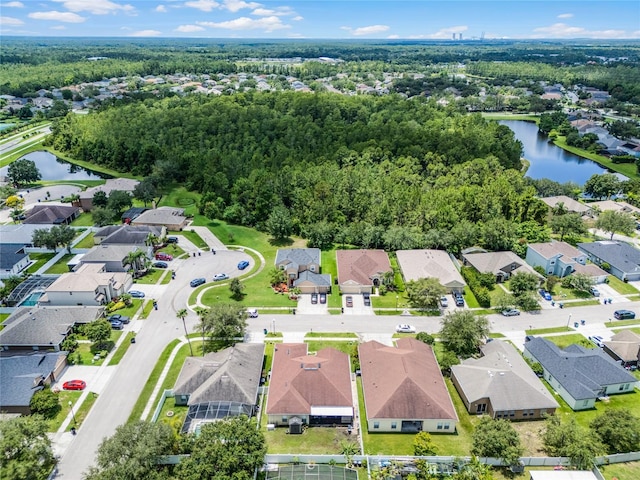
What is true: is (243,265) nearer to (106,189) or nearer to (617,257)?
(106,189)

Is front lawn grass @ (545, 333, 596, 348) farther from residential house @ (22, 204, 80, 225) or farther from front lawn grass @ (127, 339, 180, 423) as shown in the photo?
residential house @ (22, 204, 80, 225)

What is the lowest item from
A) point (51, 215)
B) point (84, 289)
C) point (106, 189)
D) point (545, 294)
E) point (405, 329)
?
point (545, 294)

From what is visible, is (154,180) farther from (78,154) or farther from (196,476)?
(196,476)

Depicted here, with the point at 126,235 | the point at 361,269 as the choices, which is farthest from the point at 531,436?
the point at 126,235

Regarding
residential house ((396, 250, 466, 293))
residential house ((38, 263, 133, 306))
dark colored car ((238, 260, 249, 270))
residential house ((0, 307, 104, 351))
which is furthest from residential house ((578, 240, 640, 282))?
residential house ((0, 307, 104, 351))

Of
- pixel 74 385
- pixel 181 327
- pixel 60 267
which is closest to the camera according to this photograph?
pixel 74 385

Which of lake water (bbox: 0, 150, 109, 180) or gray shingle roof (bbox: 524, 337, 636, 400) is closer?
gray shingle roof (bbox: 524, 337, 636, 400)
